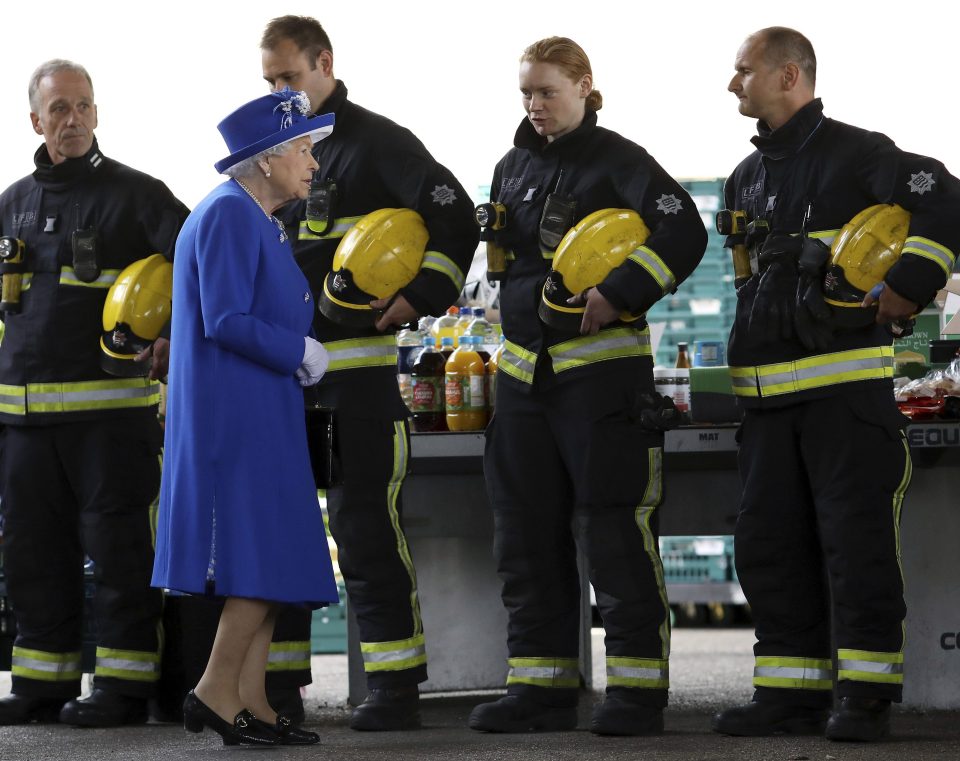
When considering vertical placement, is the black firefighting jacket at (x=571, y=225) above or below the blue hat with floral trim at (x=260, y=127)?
below

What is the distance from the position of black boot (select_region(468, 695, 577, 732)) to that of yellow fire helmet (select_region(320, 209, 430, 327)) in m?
1.05

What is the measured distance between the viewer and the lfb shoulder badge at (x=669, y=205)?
3766 millimetres

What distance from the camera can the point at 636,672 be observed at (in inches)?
148

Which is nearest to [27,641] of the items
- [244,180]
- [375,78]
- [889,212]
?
[244,180]

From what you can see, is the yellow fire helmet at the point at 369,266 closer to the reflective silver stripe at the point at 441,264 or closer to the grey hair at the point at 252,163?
the reflective silver stripe at the point at 441,264

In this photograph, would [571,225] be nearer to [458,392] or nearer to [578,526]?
[578,526]

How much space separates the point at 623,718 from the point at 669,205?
1273 mm

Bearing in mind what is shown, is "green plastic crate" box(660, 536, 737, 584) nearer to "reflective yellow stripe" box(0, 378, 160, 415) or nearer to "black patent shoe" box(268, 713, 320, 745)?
"reflective yellow stripe" box(0, 378, 160, 415)

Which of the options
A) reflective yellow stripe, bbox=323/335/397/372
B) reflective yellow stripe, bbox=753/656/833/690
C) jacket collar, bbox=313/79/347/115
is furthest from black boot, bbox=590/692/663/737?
jacket collar, bbox=313/79/347/115

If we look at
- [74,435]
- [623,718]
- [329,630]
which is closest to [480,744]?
[623,718]

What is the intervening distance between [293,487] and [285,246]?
57 centimetres

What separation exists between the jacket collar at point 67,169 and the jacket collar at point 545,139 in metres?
1.29

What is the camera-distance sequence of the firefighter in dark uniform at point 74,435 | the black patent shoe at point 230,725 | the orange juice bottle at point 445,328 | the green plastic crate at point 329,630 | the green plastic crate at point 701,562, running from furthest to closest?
the green plastic crate at point 701,562 → the green plastic crate at point 329,630 → the orange juice bottle at point 445,328 → the firefighter in dark uniform at point 74,435 → the black patent shoe at point 230,725

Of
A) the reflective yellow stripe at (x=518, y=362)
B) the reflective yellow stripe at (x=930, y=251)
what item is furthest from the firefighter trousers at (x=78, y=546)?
the reflective yellow stripe at (x=930, y=251)
